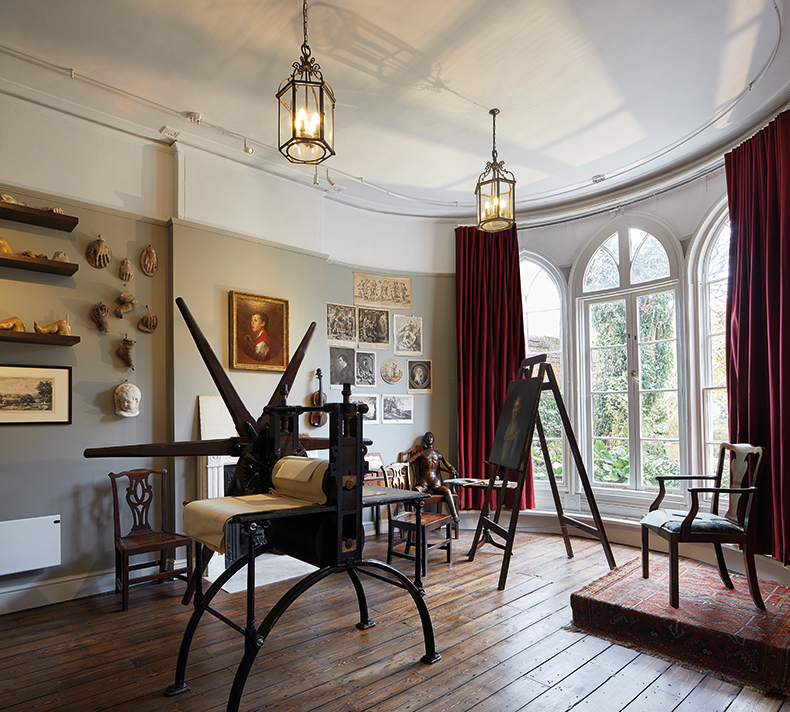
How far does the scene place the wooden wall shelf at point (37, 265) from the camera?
4.01 meters

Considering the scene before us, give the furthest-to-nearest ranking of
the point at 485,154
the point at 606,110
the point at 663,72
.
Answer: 1. the point at 485,154
2. the point at 606,110
3. the point at 663,72

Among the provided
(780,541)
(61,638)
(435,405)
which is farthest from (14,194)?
(780,541)

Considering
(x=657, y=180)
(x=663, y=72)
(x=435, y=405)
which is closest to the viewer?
(x=663, y=72)

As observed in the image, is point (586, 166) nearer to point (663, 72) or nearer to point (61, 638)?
point (663, 72)

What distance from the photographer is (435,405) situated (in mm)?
6875

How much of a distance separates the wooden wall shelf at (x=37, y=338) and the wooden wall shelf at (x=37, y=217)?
2.91ft

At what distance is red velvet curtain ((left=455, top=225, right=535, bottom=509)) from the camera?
6598 millimetres

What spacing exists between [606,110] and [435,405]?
12.4ft

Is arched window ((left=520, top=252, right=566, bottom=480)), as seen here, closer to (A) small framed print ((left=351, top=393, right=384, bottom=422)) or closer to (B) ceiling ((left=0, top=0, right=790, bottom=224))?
(B) ceiling ((left=0, top=0, right=790, bottom=224))

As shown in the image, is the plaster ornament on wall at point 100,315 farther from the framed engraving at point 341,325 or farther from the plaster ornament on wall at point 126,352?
the framed engraving at point 341,325

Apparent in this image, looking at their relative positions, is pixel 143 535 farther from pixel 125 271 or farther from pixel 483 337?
pixel 483 337

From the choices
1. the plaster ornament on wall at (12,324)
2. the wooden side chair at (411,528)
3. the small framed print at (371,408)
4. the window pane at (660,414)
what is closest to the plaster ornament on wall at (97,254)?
the plaster ornament on wall at (12,324)

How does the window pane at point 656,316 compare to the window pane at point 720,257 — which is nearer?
the window pane at point 720,257

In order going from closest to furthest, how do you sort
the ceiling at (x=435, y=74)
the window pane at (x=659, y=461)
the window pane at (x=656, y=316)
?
the ceiling at (x=435, y=74) → the window pane at (x=659, y=461) → the window pane at (x=656, y=316)
